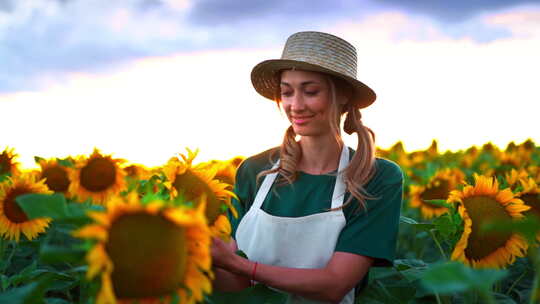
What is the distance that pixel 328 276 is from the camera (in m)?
3.04

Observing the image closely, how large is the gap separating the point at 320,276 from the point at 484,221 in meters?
0.98

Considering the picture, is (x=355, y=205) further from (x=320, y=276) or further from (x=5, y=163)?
(x=5, y=163)

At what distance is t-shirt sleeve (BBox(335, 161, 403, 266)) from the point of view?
321 cm

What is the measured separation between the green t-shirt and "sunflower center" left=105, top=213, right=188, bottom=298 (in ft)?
5.31

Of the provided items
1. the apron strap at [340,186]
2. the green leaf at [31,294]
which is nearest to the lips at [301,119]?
the apron strap at [340,186]

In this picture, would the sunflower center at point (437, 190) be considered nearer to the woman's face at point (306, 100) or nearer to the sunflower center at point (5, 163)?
the woman's face at point (306, 100)

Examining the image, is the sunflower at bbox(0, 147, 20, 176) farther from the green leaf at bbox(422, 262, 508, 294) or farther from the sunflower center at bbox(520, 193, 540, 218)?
the green leaf at bbox(422, 262, 508, 294)

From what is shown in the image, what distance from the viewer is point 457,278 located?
5.17ft

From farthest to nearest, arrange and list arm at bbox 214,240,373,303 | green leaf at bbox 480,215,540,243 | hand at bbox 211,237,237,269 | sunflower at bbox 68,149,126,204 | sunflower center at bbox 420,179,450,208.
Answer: sunflower center at bbox 420,179,450,208 < sunflower at bbox 68,149,126,204 < arm at bbox 214,240,373,303 < hand at bbox 211,237,237,269 < green leaf at bbox 480,215,540,243

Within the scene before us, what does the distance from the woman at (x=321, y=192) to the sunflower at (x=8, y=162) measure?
2.69 metres

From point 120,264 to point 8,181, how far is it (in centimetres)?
292

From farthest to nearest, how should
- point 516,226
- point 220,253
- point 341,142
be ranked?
point 341,142 → point 220,253 → point 516,226

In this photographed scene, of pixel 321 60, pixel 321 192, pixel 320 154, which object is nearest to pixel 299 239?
pixel 321 192

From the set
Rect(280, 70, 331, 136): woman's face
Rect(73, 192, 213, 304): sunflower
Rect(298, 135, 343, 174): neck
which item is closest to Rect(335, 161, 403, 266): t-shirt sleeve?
Rect(298, 135, 343, 174): neck
